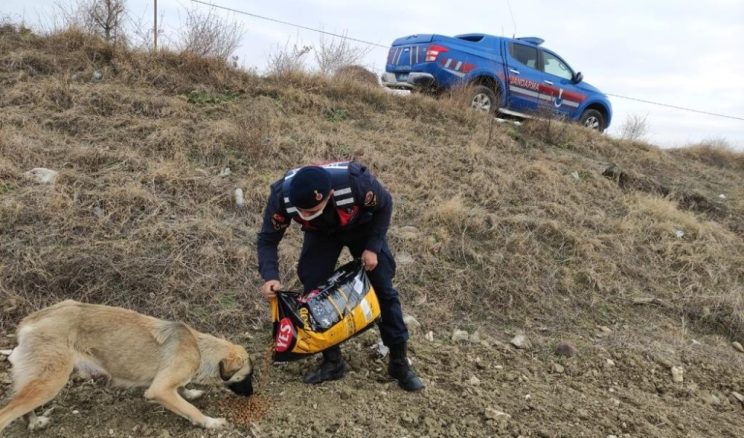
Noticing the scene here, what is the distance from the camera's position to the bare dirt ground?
113 inches

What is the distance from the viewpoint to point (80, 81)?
701cm

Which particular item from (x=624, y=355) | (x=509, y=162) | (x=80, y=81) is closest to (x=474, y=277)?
(x=624, y=355)

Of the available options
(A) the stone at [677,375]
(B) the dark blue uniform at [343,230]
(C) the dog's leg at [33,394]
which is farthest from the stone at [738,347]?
(C) the dog's leg at [33,394]

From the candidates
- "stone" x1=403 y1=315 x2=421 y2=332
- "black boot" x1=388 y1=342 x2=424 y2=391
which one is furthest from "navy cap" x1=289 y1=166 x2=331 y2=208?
"stone" x1=403 y1=315 x2=421 y2=332

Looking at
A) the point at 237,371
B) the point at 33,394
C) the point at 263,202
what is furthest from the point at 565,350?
the point at 33,394

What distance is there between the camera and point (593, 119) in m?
11.3

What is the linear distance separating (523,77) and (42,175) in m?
8.13

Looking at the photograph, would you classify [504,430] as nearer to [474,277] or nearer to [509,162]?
[474,277]

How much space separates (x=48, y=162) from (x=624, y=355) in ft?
18.5

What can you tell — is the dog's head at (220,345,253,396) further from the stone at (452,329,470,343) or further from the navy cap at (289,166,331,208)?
the stone at (452,329,470,343)

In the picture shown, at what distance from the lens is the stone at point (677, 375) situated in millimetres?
4066

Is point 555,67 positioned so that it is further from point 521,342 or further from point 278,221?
point 278,221

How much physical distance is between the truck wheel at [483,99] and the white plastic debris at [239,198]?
17.6 ft

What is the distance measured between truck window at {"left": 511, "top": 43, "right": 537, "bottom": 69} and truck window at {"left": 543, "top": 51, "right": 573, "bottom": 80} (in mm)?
278
